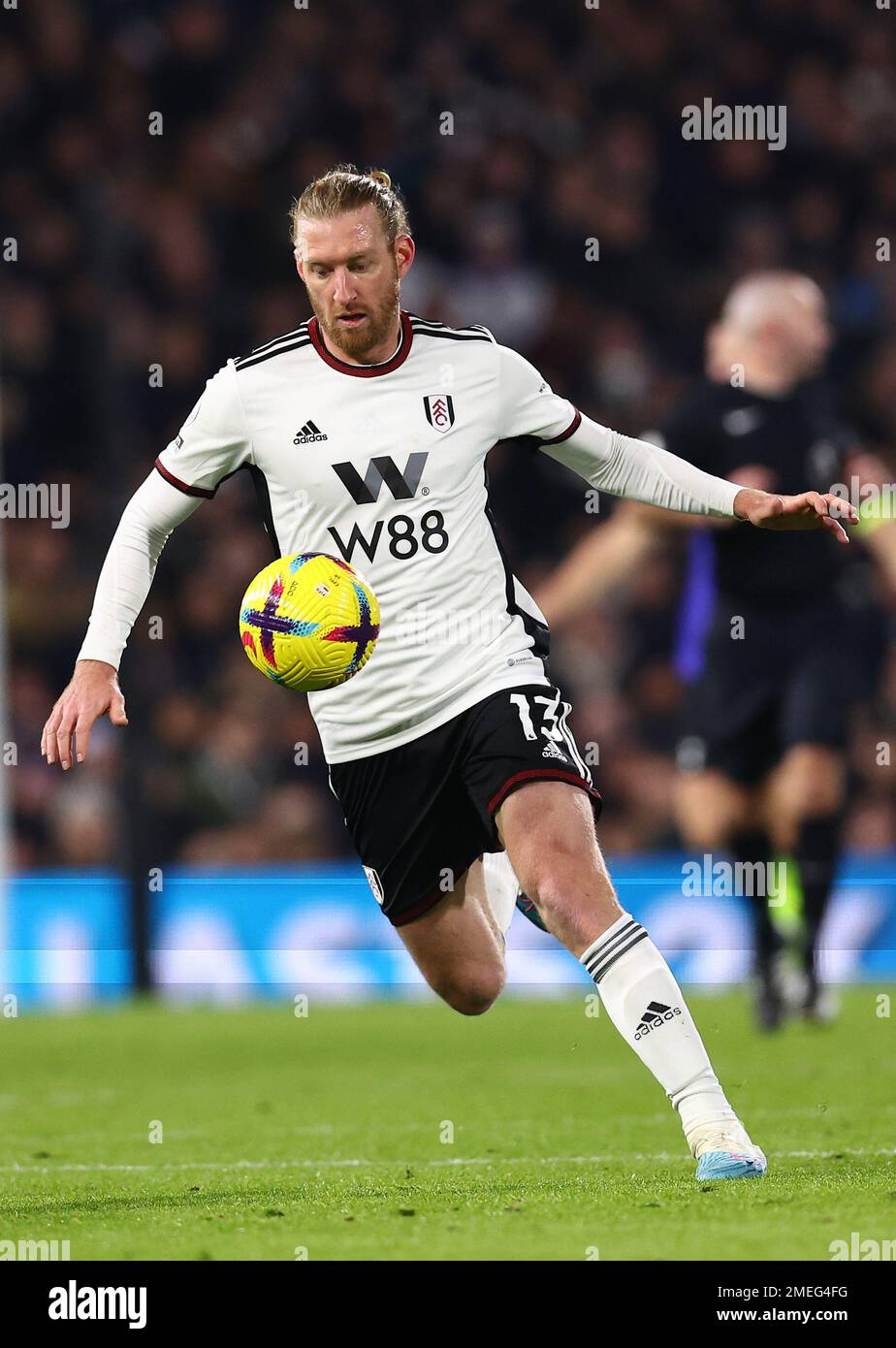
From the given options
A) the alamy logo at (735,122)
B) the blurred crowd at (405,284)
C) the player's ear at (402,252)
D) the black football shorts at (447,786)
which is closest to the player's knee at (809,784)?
the black football shorts at (447,786)

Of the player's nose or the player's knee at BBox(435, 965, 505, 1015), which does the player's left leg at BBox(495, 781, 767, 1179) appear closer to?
the player's knee at BBox(435, 965, 505, 1015)

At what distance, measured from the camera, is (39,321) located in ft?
47.4

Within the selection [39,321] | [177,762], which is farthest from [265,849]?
[39,321]

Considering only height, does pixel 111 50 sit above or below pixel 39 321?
above

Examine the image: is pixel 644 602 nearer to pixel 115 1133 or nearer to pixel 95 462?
pixel 95 462

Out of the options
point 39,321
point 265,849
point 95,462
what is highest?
point 39,321

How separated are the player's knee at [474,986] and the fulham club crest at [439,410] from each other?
1.52 meters

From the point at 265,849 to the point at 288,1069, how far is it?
4.17 meters

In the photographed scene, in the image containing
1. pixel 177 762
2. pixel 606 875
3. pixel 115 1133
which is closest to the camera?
pixel 606 875

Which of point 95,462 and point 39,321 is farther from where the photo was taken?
point 39,321

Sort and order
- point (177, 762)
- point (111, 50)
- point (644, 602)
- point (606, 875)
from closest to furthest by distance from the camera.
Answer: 1. point (606, 875)
2. point (177, 762)
3. point (644, 602)
4. point (111, 50)

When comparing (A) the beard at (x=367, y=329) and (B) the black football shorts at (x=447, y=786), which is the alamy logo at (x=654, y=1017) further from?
(A) the beard at (x=367, y=329)
